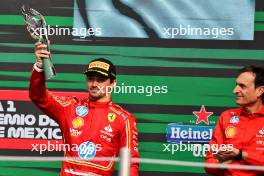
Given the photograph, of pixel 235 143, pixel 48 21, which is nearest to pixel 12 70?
pixel 48 21

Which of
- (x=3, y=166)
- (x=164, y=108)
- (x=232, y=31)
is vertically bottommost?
(x=3, y=166)

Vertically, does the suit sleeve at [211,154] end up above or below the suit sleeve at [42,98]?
below

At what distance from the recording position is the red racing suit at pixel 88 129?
4801 mm

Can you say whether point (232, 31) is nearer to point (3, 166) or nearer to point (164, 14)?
point (164, 14)

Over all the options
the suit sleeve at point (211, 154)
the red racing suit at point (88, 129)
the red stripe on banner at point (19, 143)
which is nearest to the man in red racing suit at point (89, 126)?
the red racing suit at point (88, 129)

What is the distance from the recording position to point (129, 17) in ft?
18.8

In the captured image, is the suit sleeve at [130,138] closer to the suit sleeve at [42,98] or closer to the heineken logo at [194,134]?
the suit sleeve at [42,98]

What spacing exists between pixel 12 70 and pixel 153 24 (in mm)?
1127

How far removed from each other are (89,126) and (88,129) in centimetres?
2

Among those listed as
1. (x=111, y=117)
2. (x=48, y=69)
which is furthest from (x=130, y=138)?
(x=48, y=69)

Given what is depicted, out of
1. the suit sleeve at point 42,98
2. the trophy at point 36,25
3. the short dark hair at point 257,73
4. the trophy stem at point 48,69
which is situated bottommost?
the suit sleeve at point 42,98

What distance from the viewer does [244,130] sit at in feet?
16.4

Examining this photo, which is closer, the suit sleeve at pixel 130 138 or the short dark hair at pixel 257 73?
the suit sleeve at pixel 130 138

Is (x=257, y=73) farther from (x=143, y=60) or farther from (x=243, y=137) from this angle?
(x=143, y=60)
